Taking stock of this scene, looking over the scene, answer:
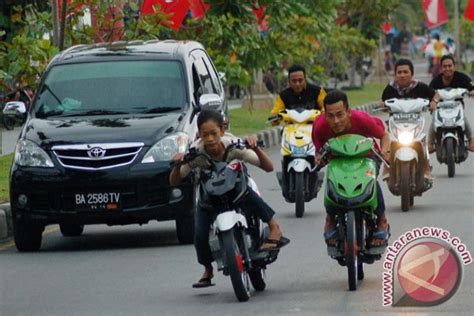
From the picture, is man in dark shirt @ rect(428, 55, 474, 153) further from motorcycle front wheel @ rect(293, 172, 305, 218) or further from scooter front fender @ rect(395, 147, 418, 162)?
motorcycle front wheel @ rect(293, 172, 305, 218)

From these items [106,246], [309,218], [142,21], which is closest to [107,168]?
[106,246]

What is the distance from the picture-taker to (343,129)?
11008 millimetres

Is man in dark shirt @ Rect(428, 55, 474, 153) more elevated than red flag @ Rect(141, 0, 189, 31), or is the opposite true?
red flag @ Rect(141, 0, 189, 31)

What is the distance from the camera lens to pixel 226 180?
34.9 feet

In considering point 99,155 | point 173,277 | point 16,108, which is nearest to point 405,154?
point 99,155

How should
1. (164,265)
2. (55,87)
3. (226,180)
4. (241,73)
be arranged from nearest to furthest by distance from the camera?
(226,180) < (164,265) < (55,87) < (241,73)

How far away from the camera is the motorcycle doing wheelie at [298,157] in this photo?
53.4 ft

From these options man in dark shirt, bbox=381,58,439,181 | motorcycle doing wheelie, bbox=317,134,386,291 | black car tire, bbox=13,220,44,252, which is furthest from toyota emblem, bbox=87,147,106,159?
man in dark shirt, bbox=381,58,439,181

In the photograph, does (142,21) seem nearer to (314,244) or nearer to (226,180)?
(314,244)

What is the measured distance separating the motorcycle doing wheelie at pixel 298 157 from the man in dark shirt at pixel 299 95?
0.10 meters

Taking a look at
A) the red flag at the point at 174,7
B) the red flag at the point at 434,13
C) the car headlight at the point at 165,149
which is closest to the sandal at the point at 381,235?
the car headlight at the point at 165,149

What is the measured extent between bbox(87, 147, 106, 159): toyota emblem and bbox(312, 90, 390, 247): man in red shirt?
125 inches

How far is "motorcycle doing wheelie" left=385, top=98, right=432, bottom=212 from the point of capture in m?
16.4

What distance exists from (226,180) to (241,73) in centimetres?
1738
